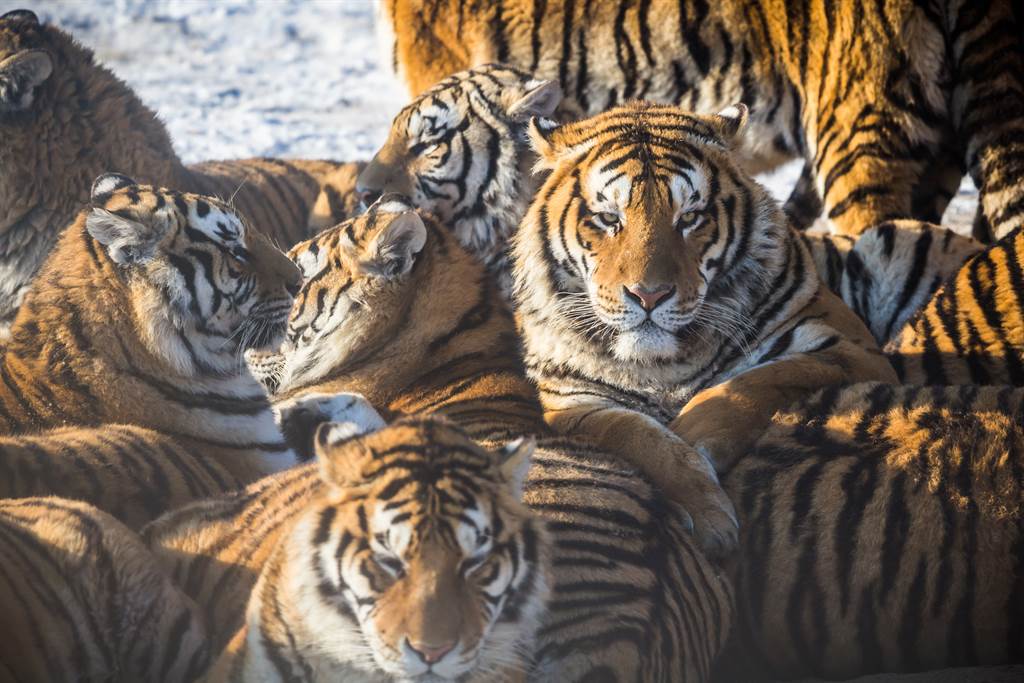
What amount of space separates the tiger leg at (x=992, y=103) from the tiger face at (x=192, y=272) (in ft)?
6.41

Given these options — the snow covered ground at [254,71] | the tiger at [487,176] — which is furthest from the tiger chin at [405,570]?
the snow covered ground at [254,71]

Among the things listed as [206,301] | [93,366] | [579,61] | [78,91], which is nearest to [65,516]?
[93,366]

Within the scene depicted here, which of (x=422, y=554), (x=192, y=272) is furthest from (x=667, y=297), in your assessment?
(x=422, y=554)

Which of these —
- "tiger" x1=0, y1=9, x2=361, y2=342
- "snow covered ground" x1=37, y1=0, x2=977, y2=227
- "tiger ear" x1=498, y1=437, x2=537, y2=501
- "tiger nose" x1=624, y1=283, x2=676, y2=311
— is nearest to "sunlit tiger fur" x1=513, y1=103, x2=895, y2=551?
"tiger nose" x1=624, y1=283, x2=676, y2=311

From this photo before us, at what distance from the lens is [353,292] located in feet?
9.71

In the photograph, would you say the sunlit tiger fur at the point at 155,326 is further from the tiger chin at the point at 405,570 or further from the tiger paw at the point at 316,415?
the tiger chin at the point at 405,570

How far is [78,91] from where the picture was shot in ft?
13.1

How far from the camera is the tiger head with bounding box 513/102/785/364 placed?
8.82 ft

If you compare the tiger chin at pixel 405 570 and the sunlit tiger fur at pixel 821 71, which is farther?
the sunlit tiger fur at pixel 821 71

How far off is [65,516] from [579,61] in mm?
2639

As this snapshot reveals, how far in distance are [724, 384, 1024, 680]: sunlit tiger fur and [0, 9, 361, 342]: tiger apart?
207 centimetres

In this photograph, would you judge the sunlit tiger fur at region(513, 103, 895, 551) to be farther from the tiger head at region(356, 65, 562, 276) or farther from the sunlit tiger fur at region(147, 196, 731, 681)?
the tiger head at region(356, 65, 562, 276)

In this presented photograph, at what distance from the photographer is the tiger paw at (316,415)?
7.97 ft

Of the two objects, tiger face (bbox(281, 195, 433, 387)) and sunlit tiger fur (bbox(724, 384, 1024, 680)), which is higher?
tiger face (bbox(281, 195, 433, 387))
